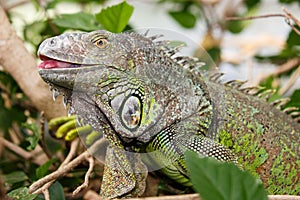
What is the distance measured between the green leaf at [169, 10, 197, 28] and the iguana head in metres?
1.24

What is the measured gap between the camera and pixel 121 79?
1.47 meters

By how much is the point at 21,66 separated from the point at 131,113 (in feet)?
1.90

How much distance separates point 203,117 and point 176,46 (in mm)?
278

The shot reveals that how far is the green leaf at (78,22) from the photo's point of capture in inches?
72.7

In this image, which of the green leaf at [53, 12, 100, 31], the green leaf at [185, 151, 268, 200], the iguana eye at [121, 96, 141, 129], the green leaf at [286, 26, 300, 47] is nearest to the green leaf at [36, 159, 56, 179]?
the iguana eye at [121, 96, 141, 129]

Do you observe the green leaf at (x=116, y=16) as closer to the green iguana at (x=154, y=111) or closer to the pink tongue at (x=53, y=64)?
the green iguana at (x=154, y=111)

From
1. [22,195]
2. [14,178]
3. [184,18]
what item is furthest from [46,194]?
[184,18]

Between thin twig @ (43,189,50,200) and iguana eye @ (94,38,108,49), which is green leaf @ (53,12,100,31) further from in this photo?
thin twig @ (43,189,50,200)

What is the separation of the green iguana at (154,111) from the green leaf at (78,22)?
310mm

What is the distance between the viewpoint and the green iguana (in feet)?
4.72

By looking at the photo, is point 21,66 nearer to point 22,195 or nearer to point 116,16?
point 116,16

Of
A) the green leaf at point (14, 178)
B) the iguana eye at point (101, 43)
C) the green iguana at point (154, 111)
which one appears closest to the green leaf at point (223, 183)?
the green iguana at point (154, 111)

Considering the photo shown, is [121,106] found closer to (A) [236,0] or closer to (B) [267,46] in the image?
(A) [236,0]

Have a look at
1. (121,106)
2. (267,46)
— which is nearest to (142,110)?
(121,106)
